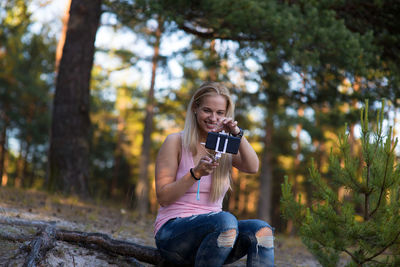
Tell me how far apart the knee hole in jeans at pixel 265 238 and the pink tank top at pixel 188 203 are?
38cm

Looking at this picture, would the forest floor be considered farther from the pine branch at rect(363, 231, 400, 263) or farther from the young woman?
the pine branch at rect(363, 231, 400, 263)

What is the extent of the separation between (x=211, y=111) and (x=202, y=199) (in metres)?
0.64

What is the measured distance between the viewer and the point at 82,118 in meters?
7.71

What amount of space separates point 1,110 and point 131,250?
21.6 metres

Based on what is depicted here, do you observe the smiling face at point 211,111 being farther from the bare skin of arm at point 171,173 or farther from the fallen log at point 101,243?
the fallen log at point 101,243

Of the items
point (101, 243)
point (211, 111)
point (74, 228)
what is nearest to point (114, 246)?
point (101, 243)

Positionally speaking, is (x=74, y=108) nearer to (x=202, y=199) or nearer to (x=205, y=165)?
(x=202, y=199)

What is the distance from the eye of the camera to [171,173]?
2.73 metres

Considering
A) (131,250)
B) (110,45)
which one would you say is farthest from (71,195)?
(110,45)

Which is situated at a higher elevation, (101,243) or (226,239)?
(226,239)

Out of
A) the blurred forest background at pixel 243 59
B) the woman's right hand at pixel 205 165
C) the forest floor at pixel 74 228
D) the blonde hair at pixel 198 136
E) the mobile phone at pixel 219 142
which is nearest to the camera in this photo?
the woman's right hand at pixel 205 165

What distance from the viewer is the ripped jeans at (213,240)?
2.48 m

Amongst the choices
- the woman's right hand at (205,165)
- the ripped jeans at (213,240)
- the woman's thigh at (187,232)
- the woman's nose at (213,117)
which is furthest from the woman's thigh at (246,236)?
the woman's nose at (213,117)

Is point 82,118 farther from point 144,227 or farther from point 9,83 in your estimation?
point 9,83
